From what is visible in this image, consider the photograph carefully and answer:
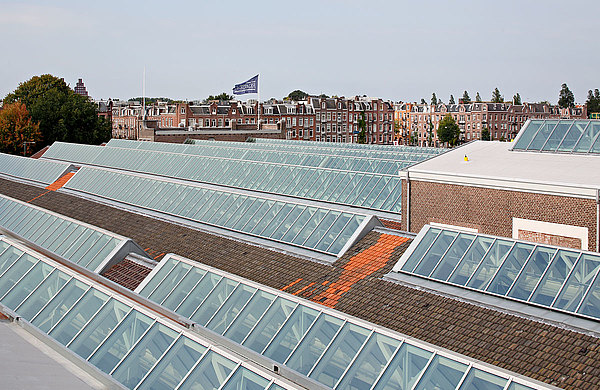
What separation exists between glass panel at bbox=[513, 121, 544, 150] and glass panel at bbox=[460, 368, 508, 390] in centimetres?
2188

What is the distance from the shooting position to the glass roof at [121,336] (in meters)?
9.44

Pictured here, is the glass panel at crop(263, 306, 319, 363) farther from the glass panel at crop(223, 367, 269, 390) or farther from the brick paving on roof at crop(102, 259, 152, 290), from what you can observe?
the brick paving on roof at crop(102, 259, 152, 290)

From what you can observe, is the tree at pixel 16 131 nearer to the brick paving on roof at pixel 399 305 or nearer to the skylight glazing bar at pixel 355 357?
the brick paving on roof at pixel 399 305

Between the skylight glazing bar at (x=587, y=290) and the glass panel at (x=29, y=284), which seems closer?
the glass panel at (x=29, y=284)

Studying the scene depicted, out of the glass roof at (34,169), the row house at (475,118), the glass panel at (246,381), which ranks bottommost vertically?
the glass panel at (246,381)

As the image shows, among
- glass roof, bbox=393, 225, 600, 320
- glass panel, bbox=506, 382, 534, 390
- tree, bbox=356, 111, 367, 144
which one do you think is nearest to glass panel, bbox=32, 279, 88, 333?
glass panel, bbox=506, 382, 534, 390

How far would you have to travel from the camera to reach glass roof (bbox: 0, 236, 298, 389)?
9438 mm

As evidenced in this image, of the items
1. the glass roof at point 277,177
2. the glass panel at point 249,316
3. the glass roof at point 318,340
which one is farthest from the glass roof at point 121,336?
the glass roof at point 277,177

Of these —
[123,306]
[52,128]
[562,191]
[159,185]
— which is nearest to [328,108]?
[52,128]

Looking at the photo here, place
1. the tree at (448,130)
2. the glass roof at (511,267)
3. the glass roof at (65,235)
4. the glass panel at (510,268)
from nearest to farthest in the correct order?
the glass roof at (511,267)
the glass panel at (510,268)
the glass roof at (65,235)
the tree at (448,130)

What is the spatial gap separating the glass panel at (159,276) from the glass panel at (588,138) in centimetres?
1901

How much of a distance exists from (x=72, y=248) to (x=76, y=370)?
44.7 feet

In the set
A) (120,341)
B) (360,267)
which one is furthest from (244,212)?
(120,341)

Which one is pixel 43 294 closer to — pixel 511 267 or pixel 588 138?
pixel 511 267
